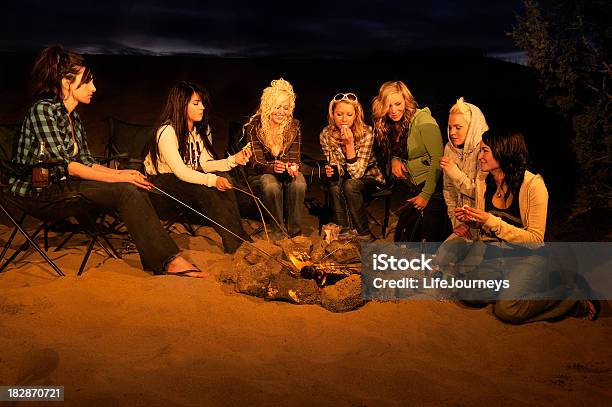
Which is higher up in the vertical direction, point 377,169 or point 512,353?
point 377,169

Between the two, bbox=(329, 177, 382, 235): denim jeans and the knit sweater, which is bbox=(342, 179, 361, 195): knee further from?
the knit sweater

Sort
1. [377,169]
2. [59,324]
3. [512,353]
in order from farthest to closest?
[377,169], [59,324], [512,353]

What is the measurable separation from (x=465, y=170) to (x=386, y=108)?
83 cm

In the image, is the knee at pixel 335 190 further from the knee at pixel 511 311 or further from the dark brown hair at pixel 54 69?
the dark brown hair at pixel 54 69

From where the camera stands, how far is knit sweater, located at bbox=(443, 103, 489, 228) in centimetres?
477

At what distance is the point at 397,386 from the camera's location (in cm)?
344

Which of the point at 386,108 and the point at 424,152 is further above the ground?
the point at 386,108

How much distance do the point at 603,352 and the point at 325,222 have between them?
2.61 meters

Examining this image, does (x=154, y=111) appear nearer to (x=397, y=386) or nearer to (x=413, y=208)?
(x=413, y=208)

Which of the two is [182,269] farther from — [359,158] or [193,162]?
[359,158]

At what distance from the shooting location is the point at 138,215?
4852 millimetres

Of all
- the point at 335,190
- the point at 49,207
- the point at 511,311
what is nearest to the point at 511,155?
the point at 511,311

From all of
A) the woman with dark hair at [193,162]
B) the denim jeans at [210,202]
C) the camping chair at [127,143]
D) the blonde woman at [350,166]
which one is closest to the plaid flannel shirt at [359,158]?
the blonde woman at [350,166]

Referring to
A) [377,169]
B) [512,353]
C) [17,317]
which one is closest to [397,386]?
[512,353]
